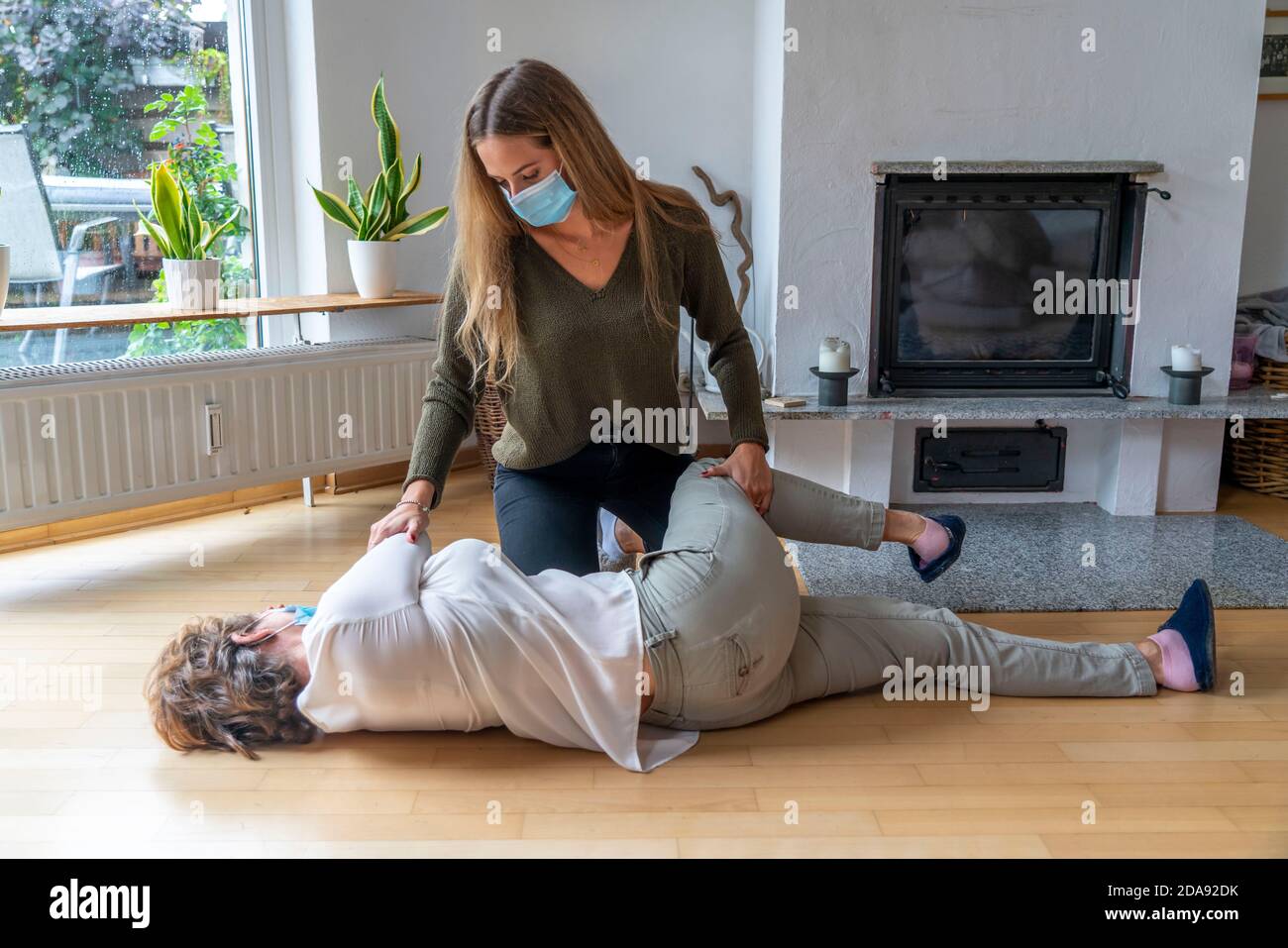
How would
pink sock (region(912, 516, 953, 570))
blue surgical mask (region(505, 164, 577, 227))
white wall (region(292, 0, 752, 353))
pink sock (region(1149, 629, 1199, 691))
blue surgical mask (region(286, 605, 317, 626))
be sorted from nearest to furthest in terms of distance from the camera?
blue surgical mask (region(286, 605, 317, 626)), blue surgical mask (region(505, 164, 577, 227)), pink sock (region(1149, 629, 1199, 691)), pink sock (region(912, 516, 953, 570)), white wall (region(292, 0, 752, 353))

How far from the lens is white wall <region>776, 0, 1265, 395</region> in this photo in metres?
3.15

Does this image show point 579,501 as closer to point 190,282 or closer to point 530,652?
point 530,652

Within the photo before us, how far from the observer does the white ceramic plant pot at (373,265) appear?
3.40m

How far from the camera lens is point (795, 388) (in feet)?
11.0

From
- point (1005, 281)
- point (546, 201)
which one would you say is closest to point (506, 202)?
point (546, 201)

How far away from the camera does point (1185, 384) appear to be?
324 centimetres

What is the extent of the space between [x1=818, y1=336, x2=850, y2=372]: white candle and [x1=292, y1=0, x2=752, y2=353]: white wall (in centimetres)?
71

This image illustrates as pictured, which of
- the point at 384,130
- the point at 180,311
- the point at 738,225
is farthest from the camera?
the point at 738,225

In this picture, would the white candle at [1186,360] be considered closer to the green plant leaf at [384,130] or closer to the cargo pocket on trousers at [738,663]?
the cargo pocket on trousers at [738,663]

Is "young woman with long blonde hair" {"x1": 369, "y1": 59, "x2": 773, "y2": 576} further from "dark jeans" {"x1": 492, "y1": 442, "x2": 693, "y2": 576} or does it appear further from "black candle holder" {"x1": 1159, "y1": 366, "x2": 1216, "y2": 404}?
"black candle holder" {"x1": 1159, "y1": 366, "x2": 1216, "y2": 404}

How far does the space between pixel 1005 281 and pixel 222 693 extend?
2419 millimetres

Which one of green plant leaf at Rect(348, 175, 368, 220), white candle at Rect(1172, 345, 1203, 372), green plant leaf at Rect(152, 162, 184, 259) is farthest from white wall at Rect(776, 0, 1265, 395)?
green plant leaf at Rect(152, 162, 184, 259)

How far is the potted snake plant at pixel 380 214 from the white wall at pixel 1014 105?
108 cm
